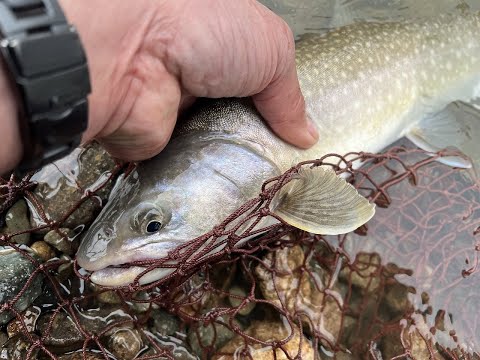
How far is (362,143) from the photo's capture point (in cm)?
275

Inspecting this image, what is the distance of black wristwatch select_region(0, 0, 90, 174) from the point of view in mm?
1201

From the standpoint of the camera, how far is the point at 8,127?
131 centimetres

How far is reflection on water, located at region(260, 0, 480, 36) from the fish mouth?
2005 mm

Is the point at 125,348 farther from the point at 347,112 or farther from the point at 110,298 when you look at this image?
the point at 347,112

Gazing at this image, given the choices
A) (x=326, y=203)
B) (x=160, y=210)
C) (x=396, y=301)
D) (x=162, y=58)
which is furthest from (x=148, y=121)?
(x=396, y=301)

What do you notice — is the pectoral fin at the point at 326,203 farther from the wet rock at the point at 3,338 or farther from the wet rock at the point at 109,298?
the wet rock at the point at 3,338

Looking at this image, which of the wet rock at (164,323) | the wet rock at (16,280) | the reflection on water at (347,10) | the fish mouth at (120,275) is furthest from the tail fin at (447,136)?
the wet rock at (16,280)

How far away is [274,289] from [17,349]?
1191 millimetres

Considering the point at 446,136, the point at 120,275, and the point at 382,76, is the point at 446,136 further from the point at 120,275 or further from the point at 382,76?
the point at 120,275

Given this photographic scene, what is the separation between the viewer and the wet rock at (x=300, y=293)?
2572 millimetres

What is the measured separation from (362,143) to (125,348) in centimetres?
155

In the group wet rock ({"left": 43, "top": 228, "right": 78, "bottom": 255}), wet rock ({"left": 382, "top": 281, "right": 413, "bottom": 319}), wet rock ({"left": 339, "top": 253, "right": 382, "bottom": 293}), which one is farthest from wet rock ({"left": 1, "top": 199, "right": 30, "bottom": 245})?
wet rock ({"left": 382, "top": 281, "right": 413, "bottom": 319})

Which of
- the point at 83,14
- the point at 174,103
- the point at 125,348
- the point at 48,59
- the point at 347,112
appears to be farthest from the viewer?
the point at 347,112

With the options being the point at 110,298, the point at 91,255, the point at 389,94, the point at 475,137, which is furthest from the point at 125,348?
the point at 475,137
